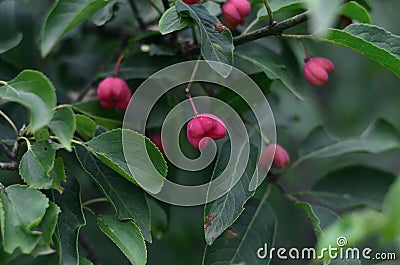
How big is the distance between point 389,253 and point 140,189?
69 centimetres

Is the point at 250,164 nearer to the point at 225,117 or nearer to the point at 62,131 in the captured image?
the point at 225,117

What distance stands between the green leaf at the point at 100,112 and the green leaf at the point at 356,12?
52 centimetres

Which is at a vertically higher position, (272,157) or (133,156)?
(133,156)

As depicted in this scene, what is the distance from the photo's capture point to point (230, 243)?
1.39 m

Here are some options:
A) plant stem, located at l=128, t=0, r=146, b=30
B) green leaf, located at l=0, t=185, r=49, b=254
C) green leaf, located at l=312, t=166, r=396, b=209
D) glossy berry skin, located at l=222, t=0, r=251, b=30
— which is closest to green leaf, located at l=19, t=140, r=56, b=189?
green leaf, located at l=0, t=185, r=49, b=254

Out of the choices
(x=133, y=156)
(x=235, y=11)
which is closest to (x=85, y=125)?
(x=133, y=156)

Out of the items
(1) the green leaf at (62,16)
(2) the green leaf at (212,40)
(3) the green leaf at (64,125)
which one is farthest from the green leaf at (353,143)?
(3) the green leaf at (64,125)

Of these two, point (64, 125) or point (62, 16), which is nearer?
point (64, 125)

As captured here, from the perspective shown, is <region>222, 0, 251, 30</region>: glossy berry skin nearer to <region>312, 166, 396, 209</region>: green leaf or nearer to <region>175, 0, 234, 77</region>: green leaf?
<region>175, 0, 234, 77</region>: green leaf

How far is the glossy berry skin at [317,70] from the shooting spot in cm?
143

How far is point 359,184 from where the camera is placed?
5.48ft

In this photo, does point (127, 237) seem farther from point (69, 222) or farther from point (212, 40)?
point (212, 40)

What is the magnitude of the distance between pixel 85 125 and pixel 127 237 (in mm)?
244

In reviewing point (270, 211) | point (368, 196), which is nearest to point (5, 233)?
point (270, 211)
